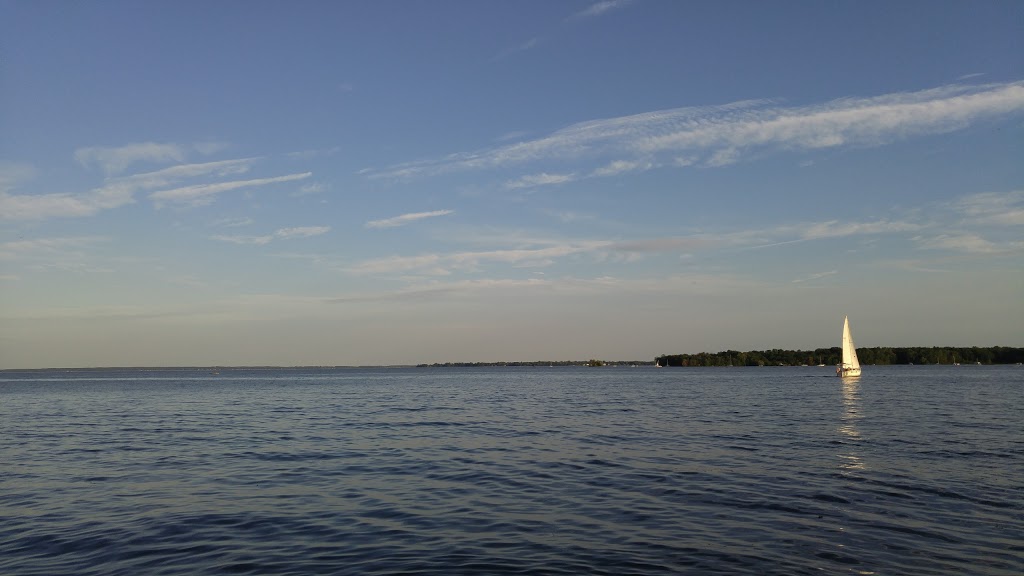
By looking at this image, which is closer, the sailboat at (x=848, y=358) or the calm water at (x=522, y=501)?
the calm water at (x=522, y=501)

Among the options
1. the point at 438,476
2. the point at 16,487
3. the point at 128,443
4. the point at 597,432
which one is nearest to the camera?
the point at 16,487

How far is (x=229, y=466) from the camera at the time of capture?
96.3 ft

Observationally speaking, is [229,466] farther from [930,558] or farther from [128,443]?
[930,558]

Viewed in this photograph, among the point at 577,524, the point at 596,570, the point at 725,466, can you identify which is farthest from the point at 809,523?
the point at 725,466

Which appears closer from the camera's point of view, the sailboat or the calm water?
the calm water

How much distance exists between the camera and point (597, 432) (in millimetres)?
41938

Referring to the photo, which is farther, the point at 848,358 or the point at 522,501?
the point at 848,358

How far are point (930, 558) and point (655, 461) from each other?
14907 mm

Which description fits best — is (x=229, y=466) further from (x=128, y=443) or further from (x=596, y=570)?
(x=596, y=570)

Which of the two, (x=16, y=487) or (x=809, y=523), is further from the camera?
(x=16, y=487)

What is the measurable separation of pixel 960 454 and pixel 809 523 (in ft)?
56.0

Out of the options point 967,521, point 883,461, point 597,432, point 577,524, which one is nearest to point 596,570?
point 577,524

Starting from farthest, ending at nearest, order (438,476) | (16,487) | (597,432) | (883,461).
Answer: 1. (597,432)
2. (883,461)
3. (438,476)
4. (16,487)

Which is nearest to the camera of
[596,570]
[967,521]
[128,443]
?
[596,570]
